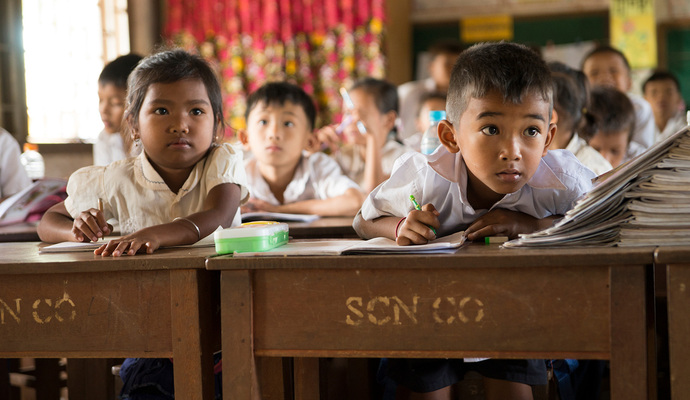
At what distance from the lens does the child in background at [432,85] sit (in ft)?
14.0

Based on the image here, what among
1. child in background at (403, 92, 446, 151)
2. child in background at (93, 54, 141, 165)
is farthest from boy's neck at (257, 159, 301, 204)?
child in background at (403, 92, 446, 151)

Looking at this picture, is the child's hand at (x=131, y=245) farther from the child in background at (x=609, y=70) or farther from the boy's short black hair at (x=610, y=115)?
the child in background at (x=609, y=70)

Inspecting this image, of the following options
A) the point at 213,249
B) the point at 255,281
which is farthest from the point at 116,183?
the point at 255,281

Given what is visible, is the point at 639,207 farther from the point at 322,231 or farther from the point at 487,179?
the point at 322,231

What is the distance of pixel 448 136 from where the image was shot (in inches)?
57.4

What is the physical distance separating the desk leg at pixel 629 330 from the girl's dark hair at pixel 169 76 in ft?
3.51

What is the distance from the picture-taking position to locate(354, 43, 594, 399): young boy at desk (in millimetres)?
1314

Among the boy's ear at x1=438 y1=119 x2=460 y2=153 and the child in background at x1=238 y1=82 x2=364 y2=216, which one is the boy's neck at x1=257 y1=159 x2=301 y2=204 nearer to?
the child in background at x1=238 y1=82 x2=364 y2=216

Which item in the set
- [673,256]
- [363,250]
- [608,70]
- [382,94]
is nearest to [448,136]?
[363,250]

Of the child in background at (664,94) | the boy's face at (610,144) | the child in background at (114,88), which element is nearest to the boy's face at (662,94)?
the child in background at (664,94)

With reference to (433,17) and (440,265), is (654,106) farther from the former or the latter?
(440,265)

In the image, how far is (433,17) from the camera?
5.72m

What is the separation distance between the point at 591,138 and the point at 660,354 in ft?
3.03

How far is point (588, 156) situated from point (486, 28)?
3.66 meters
